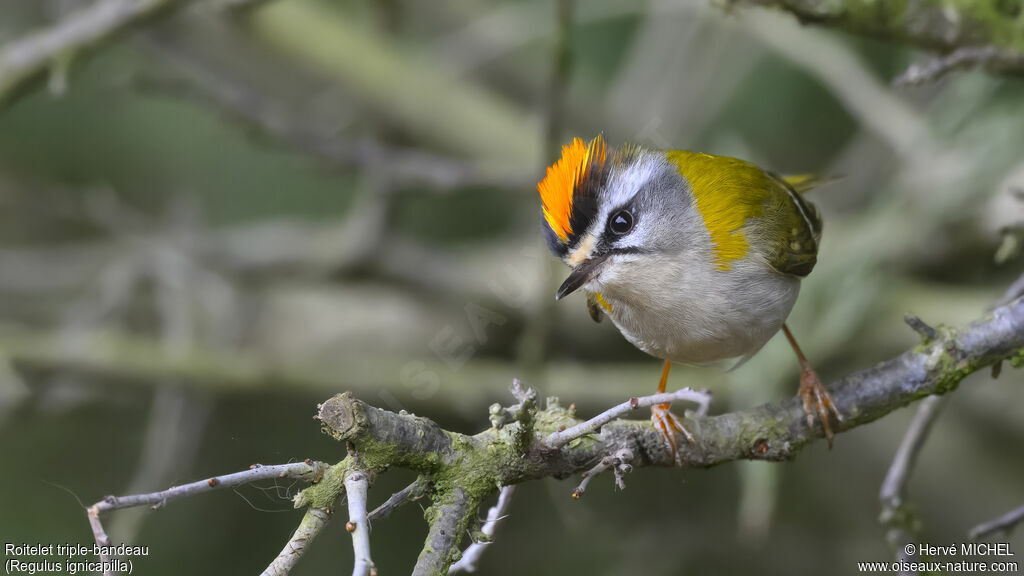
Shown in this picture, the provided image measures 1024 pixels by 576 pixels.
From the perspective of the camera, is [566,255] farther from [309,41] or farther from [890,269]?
[309,41]

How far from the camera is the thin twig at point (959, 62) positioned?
217cm

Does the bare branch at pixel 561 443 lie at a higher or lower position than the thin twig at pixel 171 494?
higher

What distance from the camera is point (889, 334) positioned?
4.10m

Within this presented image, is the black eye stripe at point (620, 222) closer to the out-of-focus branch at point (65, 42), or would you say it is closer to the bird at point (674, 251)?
the bird at point (674, 251)

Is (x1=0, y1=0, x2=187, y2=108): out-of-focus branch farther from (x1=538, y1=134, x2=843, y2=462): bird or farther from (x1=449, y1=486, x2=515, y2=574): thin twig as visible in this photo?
(x1=449, y1=486, x2=515, y2=574): thin twig

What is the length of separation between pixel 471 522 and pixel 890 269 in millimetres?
2797

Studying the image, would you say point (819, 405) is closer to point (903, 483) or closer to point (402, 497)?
point (903, 483)

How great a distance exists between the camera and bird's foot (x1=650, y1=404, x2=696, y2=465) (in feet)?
6.17

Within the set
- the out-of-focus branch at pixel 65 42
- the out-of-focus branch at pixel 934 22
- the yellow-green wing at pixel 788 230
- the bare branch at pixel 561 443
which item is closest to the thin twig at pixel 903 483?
the bare branch at pixel 561 443

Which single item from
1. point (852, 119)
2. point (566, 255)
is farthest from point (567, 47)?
point (852, 119)

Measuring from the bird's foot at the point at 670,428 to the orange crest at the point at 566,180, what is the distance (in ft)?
1.64

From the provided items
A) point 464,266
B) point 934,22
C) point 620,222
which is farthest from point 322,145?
point 934,22

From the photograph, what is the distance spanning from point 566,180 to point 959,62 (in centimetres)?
105

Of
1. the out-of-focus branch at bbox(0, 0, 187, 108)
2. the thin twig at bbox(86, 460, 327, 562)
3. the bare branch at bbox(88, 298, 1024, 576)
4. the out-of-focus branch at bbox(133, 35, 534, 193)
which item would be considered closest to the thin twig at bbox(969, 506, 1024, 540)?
the bare branch at bbox(88, 298, 1024, 576)
